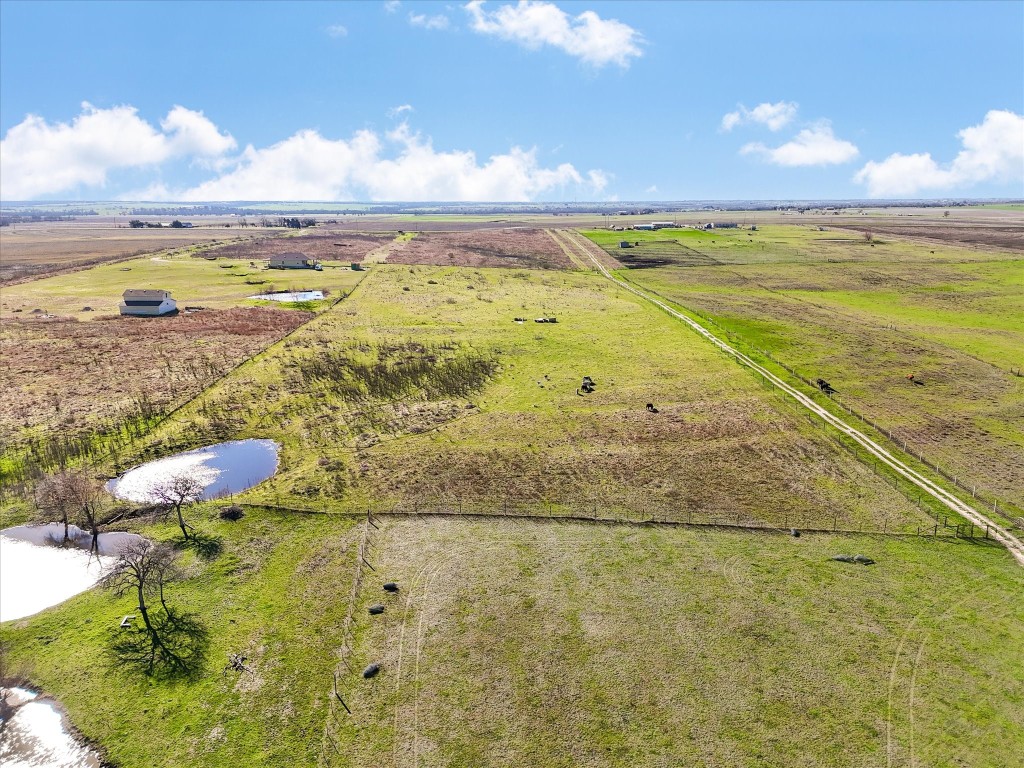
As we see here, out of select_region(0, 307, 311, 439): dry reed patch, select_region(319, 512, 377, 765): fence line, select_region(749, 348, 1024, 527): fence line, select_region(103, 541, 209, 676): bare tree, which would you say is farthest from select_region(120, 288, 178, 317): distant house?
select_region(749, 348, 1024, 527): fence line

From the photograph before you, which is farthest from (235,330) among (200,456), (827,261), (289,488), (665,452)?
(827,261)

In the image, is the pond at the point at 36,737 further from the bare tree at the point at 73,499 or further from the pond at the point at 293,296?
the pond at the point at 293,296

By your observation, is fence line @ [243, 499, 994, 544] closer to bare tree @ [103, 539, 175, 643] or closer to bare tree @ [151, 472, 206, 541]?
bare tree @ [151, 472, 206, 541]

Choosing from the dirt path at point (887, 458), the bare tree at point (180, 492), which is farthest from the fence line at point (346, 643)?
the dirt path at point (887, 458)

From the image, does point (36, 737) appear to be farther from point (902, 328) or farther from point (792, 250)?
point (792, 250)

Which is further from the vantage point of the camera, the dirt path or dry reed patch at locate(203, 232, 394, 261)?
dry reed patch at locate(203, 232, 394, 261)

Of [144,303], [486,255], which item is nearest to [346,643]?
[144,303]
